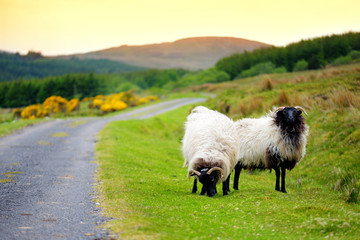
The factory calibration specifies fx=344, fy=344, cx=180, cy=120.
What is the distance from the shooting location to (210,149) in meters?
11.5

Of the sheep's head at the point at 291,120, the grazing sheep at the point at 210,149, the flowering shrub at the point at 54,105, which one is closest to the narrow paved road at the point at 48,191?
the grazing sheep at the point at 210,149

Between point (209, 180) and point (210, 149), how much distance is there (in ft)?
3.58

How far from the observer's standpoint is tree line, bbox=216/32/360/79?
53287 mm

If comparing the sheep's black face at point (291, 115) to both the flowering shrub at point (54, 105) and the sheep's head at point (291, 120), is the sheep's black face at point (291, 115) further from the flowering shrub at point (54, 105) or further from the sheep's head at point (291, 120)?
the flowering shrub at point (54, 105)

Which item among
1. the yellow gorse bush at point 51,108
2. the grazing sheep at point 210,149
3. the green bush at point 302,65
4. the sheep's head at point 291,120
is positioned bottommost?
the yellow gorse bush at point 51,108

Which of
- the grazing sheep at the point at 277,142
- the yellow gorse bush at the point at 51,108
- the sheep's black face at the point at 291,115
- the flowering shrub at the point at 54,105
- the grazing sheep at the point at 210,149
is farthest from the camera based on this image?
the flowering shrub at the point at 54,105

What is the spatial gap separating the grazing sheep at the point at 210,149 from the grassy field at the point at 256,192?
0.65m

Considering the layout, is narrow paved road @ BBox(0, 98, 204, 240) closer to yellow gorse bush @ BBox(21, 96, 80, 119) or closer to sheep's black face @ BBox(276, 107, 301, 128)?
sheep's black face @ BBox(276, 107, 301, 128)

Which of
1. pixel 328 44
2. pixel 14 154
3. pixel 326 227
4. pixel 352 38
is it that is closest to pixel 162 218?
pixel 326 227

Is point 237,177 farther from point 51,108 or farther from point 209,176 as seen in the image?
point 51,108

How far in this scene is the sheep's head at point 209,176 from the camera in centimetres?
1072

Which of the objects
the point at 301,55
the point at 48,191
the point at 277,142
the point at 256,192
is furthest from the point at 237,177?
the point at 301,55

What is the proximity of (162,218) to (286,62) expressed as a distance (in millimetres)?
97943

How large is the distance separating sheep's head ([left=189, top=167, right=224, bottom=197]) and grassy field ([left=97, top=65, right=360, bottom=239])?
318 millimetres
